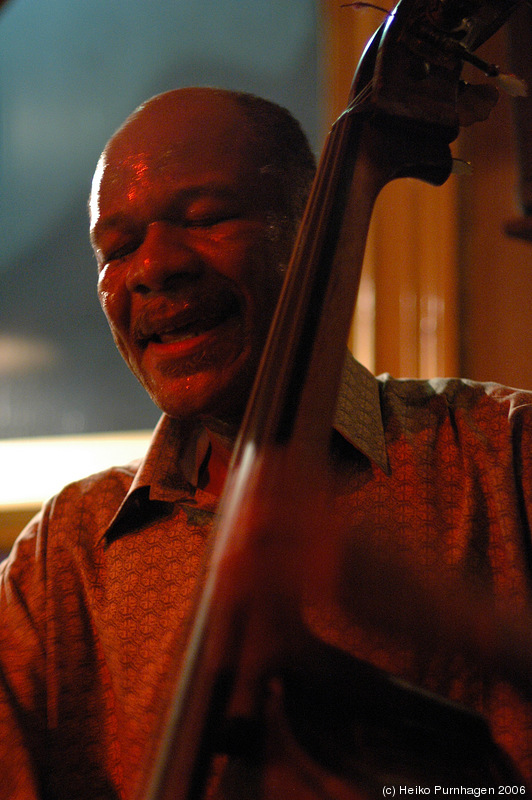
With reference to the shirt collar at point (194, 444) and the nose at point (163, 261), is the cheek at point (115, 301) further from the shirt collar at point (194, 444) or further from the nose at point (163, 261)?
the shirt collar at point (194, 444)

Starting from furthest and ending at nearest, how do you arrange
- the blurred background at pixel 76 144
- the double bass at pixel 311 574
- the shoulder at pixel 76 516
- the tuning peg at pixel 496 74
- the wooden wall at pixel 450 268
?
1. the blurred background at pixel 76 144
2. the wooden wall at pixel 450 268
3. the shoulder at pixel 76 516
4. the tuning peg at pixel 496 74
5. the double bass at pixel 311 574

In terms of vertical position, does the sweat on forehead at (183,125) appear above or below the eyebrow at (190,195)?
above

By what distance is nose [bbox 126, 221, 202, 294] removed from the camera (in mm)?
626

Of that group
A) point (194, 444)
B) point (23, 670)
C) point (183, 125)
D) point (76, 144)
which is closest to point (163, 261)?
point (183, 125)

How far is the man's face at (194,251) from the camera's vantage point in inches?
25.1

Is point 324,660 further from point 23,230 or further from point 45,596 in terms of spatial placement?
point 23,230

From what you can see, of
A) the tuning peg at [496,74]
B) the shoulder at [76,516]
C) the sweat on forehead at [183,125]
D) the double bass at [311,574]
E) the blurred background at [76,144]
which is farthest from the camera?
the blurred background at [76,144]

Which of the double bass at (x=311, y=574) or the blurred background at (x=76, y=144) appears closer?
the double bass at (x=311, y=574)

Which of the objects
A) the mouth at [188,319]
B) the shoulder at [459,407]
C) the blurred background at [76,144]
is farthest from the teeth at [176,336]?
→ the blurred background at [76,144]

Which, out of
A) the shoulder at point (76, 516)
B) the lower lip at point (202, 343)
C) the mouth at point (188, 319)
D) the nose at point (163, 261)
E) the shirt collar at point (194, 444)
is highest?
the nose at point (163, 261)

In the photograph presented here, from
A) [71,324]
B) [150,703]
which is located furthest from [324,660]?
[71,324]

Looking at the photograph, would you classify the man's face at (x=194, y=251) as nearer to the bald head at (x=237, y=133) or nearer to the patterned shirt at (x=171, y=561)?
the bald head at (x=237, y=133)

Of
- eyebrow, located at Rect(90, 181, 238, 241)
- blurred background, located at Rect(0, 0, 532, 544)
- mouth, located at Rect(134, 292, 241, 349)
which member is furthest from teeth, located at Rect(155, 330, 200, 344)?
blurred background, located at Rect(0, 0, 532, 544)

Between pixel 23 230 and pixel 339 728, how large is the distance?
1.38m
